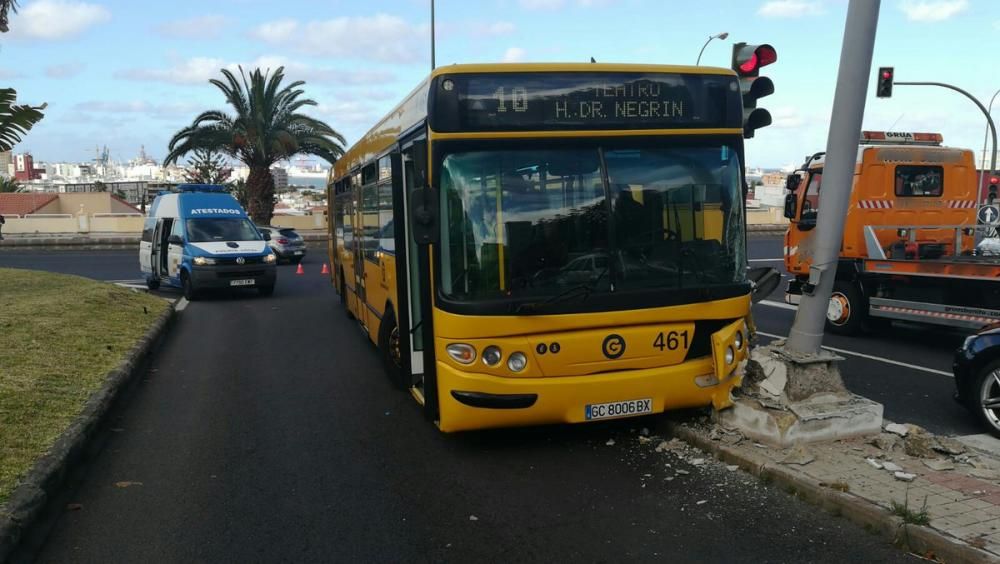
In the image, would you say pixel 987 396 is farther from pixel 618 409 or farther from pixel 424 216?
pixel 424 216

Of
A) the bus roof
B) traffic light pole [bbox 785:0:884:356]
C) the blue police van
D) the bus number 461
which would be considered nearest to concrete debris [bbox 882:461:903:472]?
traffic light pole [bbox 785:0:884:356]

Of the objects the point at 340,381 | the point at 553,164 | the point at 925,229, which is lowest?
the point at 340,381

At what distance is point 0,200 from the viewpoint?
190 feet

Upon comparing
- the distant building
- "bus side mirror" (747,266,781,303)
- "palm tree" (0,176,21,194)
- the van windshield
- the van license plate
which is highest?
the distant building

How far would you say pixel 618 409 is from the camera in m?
5.64

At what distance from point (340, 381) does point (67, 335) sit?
4035 millimetres

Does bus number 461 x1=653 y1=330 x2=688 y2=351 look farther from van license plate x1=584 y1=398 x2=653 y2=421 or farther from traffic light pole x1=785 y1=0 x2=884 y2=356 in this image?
traffic light pole x1=785 y1=0 x2=884 y2=356

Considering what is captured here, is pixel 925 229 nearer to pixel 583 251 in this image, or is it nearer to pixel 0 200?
pixel 583 251

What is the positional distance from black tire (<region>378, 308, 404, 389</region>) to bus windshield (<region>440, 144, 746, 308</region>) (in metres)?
2.66

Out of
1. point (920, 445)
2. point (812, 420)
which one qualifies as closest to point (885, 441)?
point (920, 445)

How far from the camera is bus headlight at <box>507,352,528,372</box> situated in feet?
17.9

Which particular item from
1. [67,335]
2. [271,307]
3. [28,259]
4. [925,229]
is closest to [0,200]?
[28,259]

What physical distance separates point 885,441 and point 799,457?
78cm

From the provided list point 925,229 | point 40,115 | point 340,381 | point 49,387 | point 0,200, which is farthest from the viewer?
point 0,200
